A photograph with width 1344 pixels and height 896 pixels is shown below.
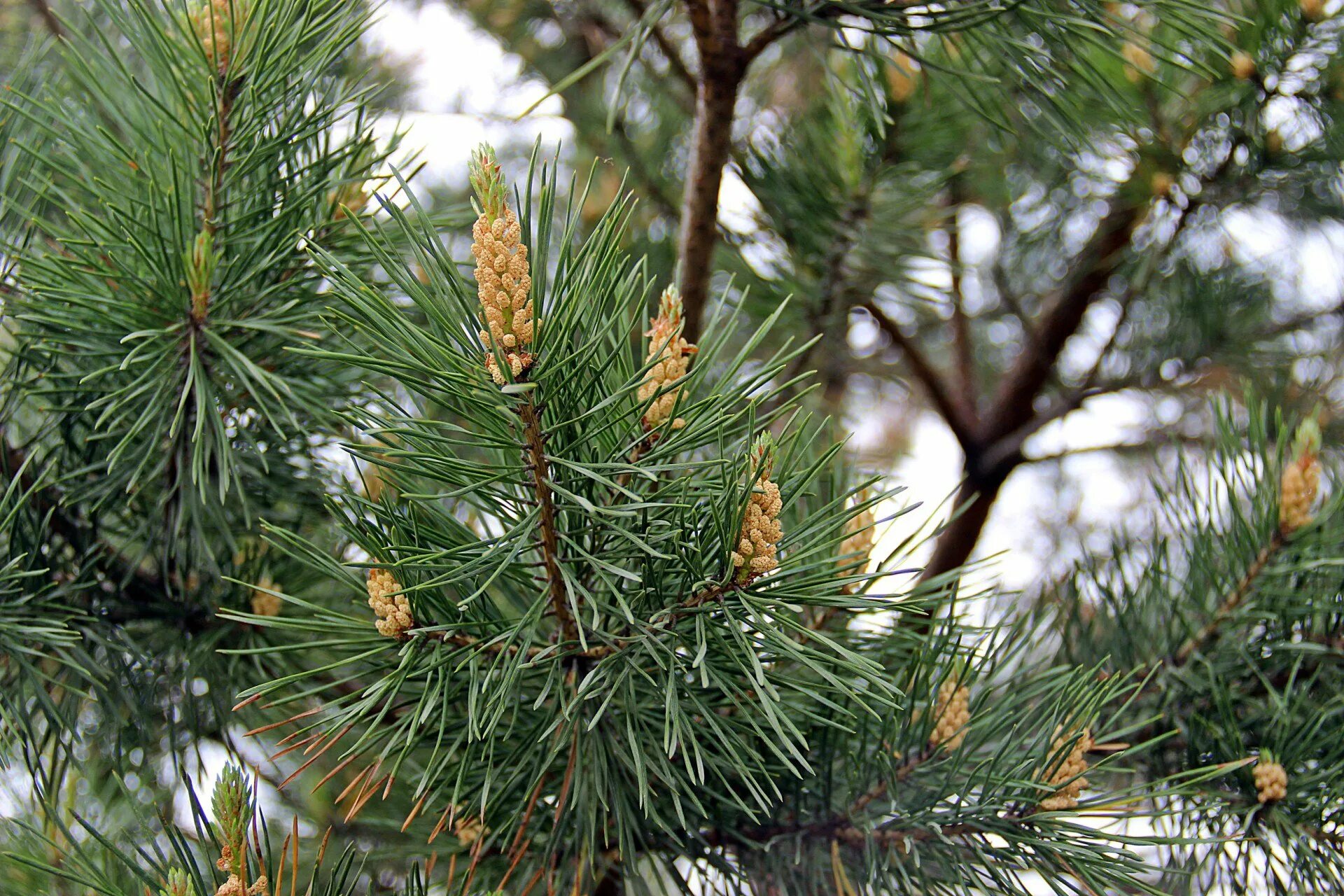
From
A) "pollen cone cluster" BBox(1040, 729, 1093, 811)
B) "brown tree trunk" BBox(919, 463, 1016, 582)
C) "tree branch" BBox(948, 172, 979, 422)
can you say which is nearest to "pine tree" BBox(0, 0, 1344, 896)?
"pollen cone cluster" BBox(1040, 729, 1093, 811)

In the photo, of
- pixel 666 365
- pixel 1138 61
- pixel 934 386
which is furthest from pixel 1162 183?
pixel 666 365

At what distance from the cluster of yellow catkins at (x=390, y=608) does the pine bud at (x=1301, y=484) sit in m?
0.41

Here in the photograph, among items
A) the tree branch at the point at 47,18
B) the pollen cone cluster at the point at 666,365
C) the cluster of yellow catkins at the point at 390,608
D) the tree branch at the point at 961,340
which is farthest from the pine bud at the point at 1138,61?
the tree branch at the point at 47,18

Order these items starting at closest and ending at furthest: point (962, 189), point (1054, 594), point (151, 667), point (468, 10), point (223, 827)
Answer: point (223, 827) → point (151, 667) → point (1054, 594) → point (962, 189) → point (468, 10)

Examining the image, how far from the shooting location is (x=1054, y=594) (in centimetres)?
56

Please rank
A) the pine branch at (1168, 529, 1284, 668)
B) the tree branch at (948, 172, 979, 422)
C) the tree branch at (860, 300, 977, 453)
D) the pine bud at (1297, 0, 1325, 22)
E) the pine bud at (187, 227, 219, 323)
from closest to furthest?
the pine bud at (187, 227, 219, 323) < the pine branch at (1168, 529, 1284, 668) < the pine bud at (1297, 0, 1325, 22) < the tree branch at (860, 300, 977, 453) < the tree branch at (948, 172, 979, 422)

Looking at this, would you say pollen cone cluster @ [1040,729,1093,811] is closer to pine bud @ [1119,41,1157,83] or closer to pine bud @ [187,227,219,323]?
pine bud @ [187,227,219,323]

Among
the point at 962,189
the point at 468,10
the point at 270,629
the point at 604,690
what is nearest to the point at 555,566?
the point at 604,690

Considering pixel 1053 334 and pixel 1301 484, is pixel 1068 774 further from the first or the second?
pixel 1053 334

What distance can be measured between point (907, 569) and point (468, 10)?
0.96 m

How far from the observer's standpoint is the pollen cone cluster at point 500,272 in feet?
0.94

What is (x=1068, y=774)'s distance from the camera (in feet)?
1.29

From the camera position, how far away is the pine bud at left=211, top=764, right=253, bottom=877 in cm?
33

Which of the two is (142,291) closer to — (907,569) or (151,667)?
(151,667)
